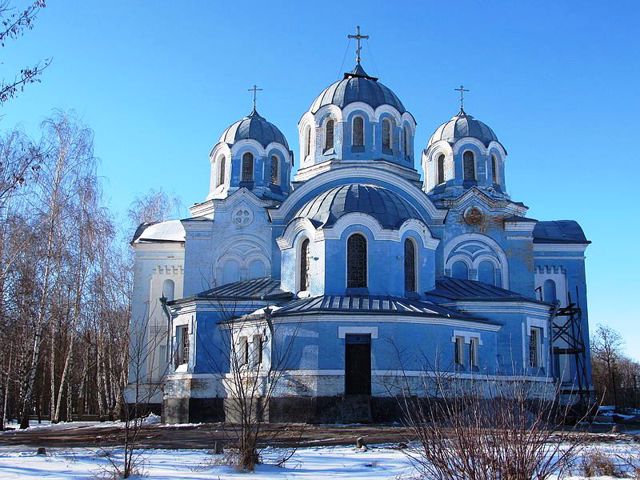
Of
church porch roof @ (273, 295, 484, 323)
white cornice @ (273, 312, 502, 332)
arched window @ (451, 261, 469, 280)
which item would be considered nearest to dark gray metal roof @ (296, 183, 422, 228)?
church porch roof @ (273, 295, 484, 323)

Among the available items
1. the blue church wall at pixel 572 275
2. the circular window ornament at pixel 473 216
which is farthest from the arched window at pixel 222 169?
the blue church wall at pixel 572 275

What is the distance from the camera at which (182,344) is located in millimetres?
25266

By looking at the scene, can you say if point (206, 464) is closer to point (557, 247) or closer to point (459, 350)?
point (459, 350)

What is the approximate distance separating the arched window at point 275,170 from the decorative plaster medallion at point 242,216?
3.59 meters

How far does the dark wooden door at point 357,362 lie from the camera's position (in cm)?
2161

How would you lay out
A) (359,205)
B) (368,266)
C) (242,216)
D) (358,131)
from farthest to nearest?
(358,131) < (242,216) < (359,205) < (368,266)

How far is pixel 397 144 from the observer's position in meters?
29.1

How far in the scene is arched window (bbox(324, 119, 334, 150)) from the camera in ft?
95.2

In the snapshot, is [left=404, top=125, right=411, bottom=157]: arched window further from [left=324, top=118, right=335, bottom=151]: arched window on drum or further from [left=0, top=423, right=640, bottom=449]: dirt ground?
[left=0, top=423, right=640, bottom=449]: dirt ground

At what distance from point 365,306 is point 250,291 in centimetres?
502

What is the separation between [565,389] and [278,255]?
11.7 metres

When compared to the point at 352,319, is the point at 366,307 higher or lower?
higher

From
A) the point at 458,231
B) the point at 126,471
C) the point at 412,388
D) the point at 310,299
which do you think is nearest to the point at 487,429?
the point at 126,471

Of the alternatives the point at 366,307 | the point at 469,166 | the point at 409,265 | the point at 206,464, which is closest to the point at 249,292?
the point at 366,307
